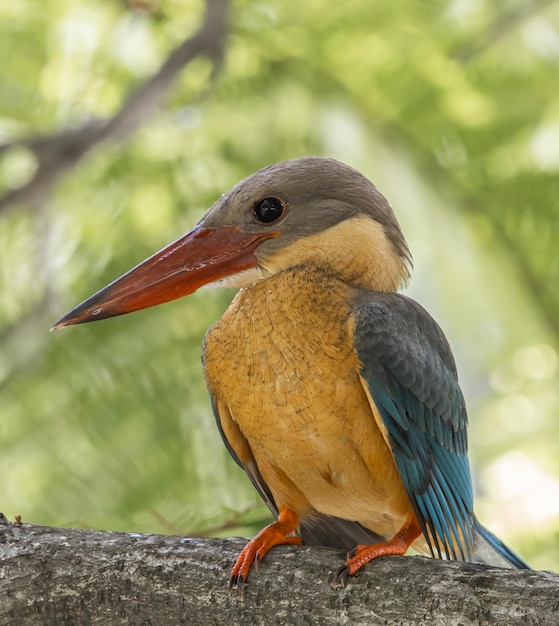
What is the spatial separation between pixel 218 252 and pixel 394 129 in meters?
1.34

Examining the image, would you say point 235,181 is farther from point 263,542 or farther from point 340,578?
point 340,578

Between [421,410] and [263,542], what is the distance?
0.45 metres

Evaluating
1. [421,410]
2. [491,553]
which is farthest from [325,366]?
[491,553]

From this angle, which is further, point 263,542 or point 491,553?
point 491,553

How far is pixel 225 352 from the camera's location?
200 cm

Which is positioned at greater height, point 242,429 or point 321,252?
point 321,252

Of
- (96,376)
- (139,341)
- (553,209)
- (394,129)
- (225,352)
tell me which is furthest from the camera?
(394,129)

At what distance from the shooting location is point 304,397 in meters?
1.87

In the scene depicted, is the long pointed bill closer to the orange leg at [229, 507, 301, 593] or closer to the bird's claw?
the orange leg at [229, 507, 301, 593]

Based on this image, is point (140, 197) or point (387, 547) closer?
point (387, 547)

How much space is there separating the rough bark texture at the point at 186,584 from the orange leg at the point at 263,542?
0.02 meters

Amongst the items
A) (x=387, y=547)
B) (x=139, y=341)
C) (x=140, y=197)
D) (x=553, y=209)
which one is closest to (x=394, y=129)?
(x=553, y=209)

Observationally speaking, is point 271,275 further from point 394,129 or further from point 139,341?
point 394,129

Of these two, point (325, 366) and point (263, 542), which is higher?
point (325, 366)
